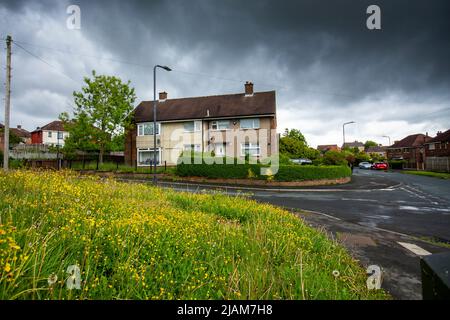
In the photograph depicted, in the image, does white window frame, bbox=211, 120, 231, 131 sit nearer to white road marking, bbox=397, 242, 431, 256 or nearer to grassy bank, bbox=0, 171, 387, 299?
white road marking, bbox=397, 242, 431, 256

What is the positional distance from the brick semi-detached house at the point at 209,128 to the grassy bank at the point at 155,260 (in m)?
23.4

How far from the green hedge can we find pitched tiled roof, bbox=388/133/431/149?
201 ft

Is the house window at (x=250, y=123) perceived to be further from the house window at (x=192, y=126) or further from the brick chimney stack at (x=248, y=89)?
the house window at (x=192, y=126)

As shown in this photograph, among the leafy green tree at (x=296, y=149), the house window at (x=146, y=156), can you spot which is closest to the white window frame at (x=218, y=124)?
the house window at (x=146, y=156)

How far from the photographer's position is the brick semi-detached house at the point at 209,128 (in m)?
27.8

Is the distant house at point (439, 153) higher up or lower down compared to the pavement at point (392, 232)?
higher up

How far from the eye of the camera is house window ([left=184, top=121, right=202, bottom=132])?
29.8 metres

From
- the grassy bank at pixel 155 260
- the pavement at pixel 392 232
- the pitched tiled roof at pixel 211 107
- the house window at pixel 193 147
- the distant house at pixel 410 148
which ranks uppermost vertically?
the pitched tiled roof at pixel 211 107

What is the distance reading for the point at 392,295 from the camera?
3.54 metres

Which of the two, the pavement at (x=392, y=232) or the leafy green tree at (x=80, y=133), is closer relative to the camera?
the pavement at (x=392, y=232)

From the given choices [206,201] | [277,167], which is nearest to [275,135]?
[277,167]
